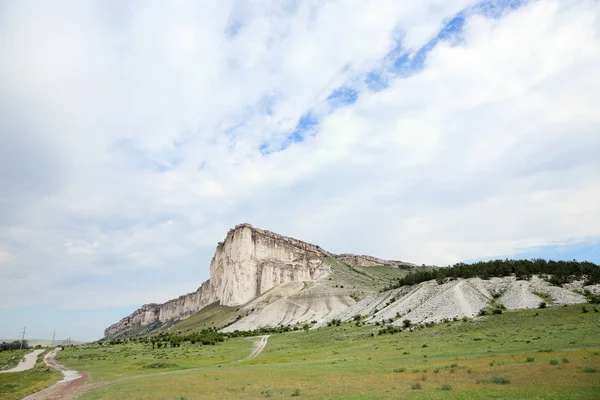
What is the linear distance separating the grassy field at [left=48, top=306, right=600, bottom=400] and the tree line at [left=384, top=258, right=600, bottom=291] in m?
17.2

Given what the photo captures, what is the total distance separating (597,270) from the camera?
63.6 metres

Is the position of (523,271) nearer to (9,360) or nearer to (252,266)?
(9,360)

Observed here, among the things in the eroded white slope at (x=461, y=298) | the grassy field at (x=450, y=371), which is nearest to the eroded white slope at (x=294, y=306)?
the eroded white slope at (x=461, y=298)

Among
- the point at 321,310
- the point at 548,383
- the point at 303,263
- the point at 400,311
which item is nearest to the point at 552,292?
the point at 400,311

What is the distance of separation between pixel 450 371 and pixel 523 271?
189ft

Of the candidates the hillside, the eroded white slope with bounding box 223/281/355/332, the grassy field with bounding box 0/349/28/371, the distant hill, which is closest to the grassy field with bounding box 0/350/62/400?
the grassy field with bounding box 0/349/28/371

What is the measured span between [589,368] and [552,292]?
4659 centimetres

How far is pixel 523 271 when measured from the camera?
73.0 metres

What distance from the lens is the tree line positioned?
64750 mm

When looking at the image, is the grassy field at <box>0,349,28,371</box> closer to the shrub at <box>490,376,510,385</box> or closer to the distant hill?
the distant hill

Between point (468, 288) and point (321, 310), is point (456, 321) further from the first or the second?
point (321, 310)

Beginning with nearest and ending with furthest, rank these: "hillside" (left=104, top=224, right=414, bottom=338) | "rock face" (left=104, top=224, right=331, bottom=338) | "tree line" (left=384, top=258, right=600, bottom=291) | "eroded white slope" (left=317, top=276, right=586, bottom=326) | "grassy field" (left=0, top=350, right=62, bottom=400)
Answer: "grassy field" (left=0, top=350, right=62, bottom=400), "eroded white slope" (left=317, top=276, right=586, bottom=326), "tree line" (left=384, top=258, right=600, bottom=291), "hillside" (left=104, top=224, right=414, bottom=338), "rock face" (left=104, top=224, right=331, bottom=338)

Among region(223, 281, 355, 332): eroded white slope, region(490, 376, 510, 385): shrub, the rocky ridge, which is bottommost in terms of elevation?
region(490, 376, 510, 385): shrub

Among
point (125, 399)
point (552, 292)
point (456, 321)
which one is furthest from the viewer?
point (552, 292)
